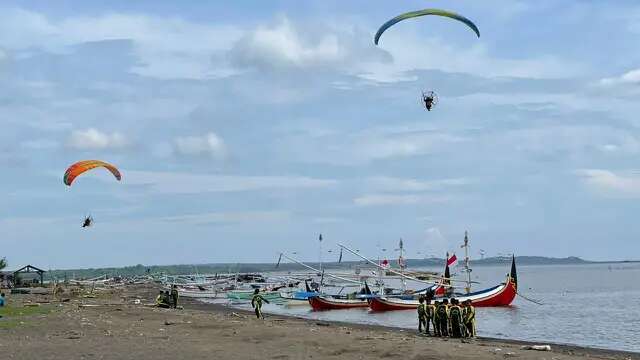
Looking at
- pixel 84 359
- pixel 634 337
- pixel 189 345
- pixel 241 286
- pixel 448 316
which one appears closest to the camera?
pixel 84 359

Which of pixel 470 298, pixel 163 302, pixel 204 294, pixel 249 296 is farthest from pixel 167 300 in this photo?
pixel 204 294

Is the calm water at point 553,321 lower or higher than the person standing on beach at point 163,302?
lower

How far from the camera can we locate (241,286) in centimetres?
9675

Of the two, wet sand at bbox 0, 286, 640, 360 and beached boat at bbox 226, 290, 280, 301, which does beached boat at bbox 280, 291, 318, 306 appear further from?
wet sand at bbox 0, 286, 640, 360

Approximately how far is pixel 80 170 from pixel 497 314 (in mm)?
29910

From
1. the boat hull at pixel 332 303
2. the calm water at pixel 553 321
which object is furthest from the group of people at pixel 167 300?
the boat hull at pixel 332 303

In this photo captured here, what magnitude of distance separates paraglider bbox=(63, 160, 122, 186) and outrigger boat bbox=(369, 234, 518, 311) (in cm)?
2216

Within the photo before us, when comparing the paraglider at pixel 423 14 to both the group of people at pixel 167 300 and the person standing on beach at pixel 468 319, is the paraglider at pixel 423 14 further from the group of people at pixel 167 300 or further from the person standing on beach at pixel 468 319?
the group of people at pixel 167 300

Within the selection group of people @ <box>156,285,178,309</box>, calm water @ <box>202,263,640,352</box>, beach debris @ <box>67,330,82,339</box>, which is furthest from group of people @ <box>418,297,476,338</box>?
group of people @ <box>156,285,178,309</box>

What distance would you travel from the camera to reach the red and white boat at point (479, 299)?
5362cm

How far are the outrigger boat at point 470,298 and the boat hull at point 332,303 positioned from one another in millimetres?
3167

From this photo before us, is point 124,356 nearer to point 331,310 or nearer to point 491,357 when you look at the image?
point 491,357

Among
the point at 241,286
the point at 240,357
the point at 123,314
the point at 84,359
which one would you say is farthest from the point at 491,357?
the point at 241,286

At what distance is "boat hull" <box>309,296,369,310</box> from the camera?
59.1 metres
